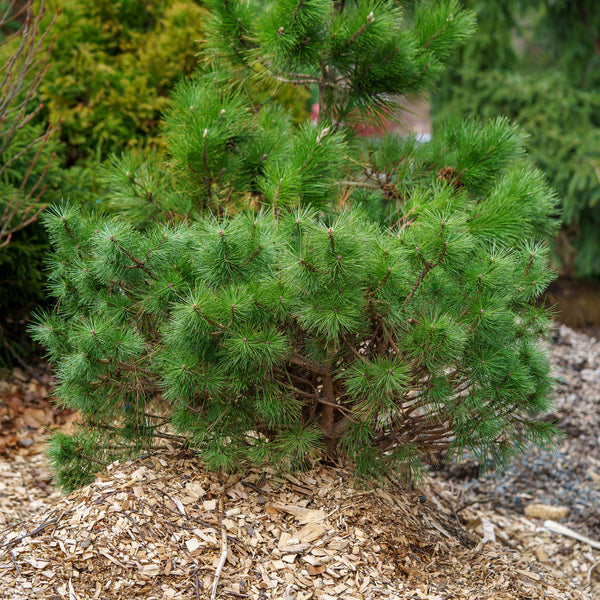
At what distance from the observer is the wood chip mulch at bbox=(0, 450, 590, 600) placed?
6.79 feet

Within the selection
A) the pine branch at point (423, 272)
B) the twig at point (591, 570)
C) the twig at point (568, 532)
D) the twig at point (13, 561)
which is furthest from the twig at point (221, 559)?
the twig at point (568, 532)

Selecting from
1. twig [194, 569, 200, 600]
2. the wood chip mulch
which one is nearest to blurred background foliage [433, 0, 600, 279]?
the wood chip mulch

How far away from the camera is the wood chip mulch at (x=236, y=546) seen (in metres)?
2.07

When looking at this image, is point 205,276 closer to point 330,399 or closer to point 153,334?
point 153,334

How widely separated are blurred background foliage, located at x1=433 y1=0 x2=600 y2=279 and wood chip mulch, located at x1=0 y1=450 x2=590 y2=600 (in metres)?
4.05

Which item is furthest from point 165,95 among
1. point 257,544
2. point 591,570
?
point 591,570

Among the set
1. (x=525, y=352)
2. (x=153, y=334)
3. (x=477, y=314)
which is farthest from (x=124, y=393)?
(x=525, y=352)

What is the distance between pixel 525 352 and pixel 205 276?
1131 millimetres

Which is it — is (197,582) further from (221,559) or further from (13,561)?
(13,561)

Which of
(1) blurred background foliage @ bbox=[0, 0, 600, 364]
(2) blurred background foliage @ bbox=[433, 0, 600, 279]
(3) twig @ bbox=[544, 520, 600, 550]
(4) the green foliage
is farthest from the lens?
(2) blurred background foliage @ bbox=[433, 0, 600, 279]

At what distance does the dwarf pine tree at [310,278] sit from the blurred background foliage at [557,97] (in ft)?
11.2

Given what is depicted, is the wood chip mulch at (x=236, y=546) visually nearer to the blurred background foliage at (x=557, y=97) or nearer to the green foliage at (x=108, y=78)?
the green foliage at (x=108, y=78)

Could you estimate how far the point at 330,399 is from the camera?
243 centimetres

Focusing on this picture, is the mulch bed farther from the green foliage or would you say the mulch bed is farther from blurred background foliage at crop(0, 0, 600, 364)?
the green foliage
